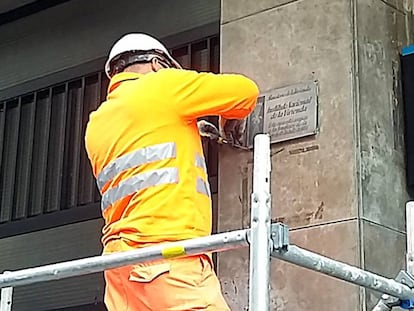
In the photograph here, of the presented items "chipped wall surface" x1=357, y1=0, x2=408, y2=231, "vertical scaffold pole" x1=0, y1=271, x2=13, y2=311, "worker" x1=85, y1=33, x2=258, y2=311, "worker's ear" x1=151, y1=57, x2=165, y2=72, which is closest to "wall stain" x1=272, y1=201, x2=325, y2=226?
"chipped wall surface" x1=357, y1=0, x2=408, y2=231

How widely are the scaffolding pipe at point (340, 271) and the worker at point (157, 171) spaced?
0.66 meters

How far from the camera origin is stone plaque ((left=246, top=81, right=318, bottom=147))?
531cm

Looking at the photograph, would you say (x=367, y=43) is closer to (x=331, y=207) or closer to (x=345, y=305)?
(x=331, y=207)

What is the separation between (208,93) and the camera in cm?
446

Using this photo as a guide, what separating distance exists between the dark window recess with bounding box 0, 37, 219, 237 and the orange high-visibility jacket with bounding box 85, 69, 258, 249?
2.37 metres

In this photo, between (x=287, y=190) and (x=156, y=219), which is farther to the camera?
(x=287, y=190)

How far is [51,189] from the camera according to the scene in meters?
7.47

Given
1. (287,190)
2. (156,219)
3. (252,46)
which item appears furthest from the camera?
(252,46)

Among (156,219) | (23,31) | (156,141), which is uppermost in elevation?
(23,31)

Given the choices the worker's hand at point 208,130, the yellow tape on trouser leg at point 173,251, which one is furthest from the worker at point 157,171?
the worker's hand at point 208,130

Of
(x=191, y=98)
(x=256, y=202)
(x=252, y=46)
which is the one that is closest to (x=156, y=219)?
(x=191, y=98)

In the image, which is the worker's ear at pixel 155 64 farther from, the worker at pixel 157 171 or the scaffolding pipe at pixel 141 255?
the scaffolding pipe at pixel 141 255

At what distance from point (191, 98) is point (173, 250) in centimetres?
100

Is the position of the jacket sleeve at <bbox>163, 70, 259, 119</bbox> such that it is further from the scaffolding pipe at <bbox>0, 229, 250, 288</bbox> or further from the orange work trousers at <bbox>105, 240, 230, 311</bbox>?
the scaffolding pipe at <bbox>0, 229, 250, 288</bbox>
